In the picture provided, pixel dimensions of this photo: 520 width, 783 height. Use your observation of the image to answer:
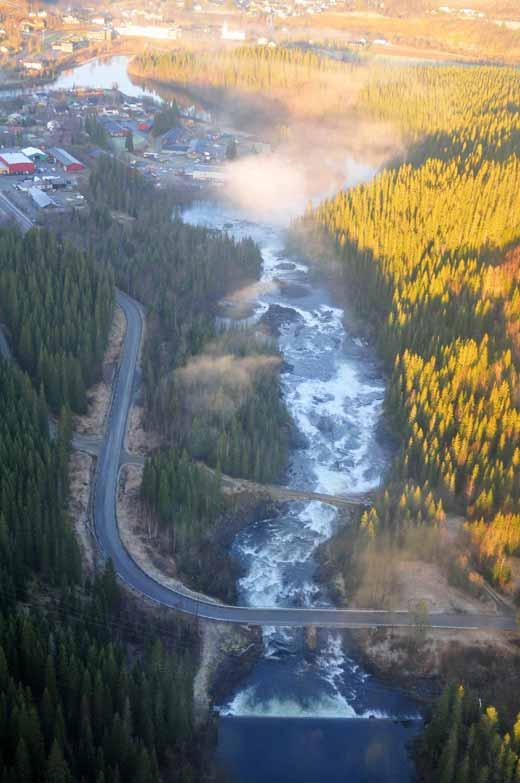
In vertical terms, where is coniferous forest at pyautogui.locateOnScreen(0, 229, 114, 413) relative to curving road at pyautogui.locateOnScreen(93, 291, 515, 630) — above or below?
above

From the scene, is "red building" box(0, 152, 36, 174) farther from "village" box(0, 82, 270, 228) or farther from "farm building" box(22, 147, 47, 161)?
"farm building" box(22, 147, 47, 161)

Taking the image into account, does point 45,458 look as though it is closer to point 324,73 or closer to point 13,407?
point 13,407

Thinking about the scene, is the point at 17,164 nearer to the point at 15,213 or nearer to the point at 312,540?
the point at 15,213

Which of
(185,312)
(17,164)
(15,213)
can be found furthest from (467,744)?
(17,164)

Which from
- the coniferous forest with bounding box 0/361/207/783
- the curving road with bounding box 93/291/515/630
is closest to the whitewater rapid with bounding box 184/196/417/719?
the curving road with bounding box 93/291/515/630

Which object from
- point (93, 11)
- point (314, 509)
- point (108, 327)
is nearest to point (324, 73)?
point (93, 11)
